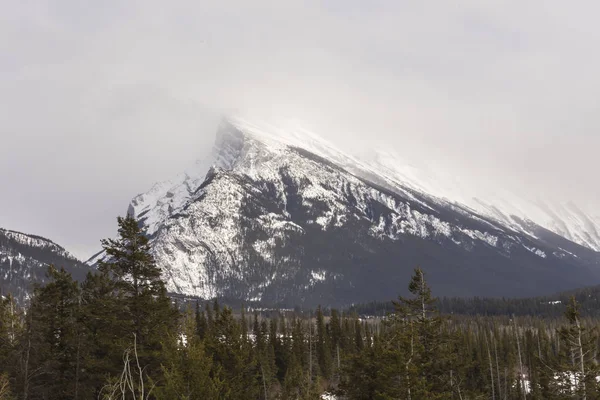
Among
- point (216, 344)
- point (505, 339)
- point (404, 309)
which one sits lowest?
point (505, 339)

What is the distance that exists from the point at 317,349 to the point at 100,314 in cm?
8912

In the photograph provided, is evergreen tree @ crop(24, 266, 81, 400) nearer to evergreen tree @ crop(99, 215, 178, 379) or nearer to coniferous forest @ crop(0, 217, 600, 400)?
coniferous forest @ crop(0, 217, 600, 400)

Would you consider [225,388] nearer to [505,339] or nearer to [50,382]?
[50,382]

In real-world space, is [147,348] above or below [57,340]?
below

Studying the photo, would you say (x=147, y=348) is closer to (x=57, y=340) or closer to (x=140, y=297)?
(x=140, y=297)

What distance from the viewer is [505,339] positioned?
13788 cm

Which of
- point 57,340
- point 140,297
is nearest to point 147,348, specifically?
point 140,297

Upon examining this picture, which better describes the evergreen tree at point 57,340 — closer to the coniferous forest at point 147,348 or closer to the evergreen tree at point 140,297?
the coniferous forest at point 147,348

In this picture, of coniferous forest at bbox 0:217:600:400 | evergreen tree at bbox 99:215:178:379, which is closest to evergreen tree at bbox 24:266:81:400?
coniferous forest at bbox 0:217:600:400

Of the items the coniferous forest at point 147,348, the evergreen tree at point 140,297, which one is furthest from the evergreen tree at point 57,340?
the evergreen tree at point 140,297

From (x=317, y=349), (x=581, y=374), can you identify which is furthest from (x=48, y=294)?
(x=317, y=349)

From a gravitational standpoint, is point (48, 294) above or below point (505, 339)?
above

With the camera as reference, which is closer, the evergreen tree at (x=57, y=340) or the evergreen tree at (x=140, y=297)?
the evergreen tree at (x=140, y=297)

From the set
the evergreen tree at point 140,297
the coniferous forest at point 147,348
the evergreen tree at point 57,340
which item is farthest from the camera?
the evergreen tree at point 57,340
